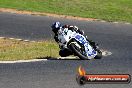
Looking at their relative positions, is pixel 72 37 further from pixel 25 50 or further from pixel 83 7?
pixel 83 7

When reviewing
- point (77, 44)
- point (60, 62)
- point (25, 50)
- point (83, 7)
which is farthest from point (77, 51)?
point (83, 7)

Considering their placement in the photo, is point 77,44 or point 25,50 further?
point 25,50

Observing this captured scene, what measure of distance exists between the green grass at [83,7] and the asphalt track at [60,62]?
234 centimetres

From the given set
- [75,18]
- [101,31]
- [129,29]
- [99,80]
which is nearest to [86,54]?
[99,80]

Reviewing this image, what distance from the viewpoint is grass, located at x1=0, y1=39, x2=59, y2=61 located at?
14719 mm

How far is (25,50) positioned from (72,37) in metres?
2.14

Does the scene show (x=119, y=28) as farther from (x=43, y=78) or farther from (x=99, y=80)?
(x=99, y=80)

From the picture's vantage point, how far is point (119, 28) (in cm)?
2425

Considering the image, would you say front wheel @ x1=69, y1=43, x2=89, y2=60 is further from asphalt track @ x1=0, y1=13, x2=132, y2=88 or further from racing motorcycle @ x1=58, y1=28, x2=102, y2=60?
asphalt track @ x1=0, y1=13, x2=132, y2=88

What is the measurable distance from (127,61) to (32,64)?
292 cm

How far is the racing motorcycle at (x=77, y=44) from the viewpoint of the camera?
1449 centimetres

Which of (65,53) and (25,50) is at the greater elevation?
(65,53)

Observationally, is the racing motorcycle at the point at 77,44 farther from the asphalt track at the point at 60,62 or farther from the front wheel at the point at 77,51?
the asphalt track at the point at 60,62

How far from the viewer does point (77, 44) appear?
1459cm
